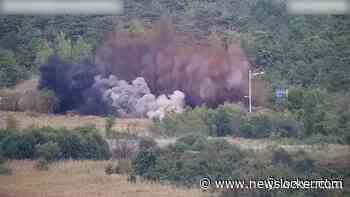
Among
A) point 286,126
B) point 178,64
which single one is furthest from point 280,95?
point 286,126

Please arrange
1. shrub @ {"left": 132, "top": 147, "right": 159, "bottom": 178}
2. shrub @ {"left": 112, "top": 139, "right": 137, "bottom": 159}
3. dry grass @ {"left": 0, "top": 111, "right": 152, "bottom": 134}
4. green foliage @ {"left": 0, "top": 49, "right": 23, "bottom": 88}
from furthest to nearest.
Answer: green foliage @ {"left": 0, "top": 49, "right": 23, "bottom": 88}
dry grass @ {"left": 0, "top": 111, "right": 152, "bottom": 134}
shrub @ {"left": 112, "top": 139, "right": 137, "bottom": 159}
shrub @ {"left": 132, "top": 147, "right": 159, "bottom": 178}

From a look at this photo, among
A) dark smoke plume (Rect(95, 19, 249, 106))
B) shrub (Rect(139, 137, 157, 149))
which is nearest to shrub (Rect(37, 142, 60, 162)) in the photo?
shrub (Rect(139, 137, 157, 149))

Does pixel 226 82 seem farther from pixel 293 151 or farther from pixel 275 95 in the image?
pixel 293 151

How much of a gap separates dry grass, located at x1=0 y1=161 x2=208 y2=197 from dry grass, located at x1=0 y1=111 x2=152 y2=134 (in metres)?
4.59

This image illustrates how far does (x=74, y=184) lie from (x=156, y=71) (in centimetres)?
1539

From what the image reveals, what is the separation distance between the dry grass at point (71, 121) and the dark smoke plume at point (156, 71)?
176 cm

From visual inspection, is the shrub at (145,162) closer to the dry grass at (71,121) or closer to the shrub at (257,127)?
the dry grass at (71,121)

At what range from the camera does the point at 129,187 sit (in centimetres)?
1464

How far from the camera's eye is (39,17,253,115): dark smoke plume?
89.1 feet

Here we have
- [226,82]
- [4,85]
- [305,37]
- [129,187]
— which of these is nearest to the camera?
[129,187]

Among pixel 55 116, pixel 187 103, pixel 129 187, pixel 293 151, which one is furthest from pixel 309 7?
pixel 129 187

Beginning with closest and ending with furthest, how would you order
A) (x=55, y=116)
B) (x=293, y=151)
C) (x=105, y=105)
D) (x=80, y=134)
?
(x=293, y=151) < (x=80, y=134) < (x=55, y=116) < (x=105, y=105)

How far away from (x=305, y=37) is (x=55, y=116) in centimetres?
1367

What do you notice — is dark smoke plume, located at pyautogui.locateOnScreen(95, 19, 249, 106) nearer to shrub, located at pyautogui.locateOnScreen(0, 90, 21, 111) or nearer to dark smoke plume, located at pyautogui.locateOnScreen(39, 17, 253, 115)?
dark smoke plume, located at pyautogui.locateOnScreen(39, 17, 253, 115)
